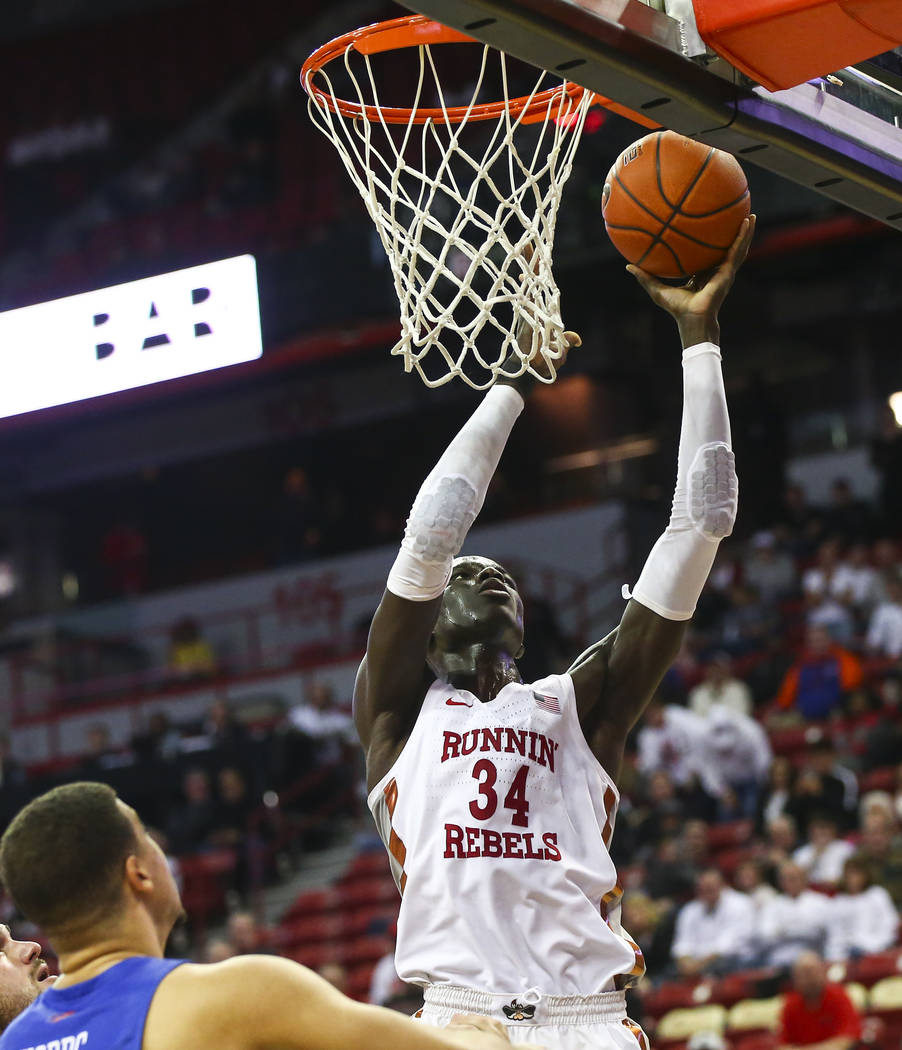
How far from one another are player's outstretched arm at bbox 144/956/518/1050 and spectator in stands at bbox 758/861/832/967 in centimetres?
684

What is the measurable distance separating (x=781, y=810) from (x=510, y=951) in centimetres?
701

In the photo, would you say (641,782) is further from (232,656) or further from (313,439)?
(313,439)

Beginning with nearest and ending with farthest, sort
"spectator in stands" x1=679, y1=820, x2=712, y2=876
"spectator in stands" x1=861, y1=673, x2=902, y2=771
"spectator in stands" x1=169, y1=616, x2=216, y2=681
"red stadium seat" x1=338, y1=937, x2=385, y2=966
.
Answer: "spectator in stands" x1=679, y1=820, x2=712, y2=876
"spectator in stands" x1=861, y1=673, x2=902, y2=771
"red stadium seat" x1=338, y1=937, x2=385, y2=966
"spectator in stands" x1=169, y1=616, x2=216, y2=681

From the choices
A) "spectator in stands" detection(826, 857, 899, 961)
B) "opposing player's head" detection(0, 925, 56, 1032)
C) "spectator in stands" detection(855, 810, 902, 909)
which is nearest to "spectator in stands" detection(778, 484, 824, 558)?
"spectator in stands" detection(855, 810, 902, 909)

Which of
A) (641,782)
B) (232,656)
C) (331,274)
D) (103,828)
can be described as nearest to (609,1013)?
(103,828)

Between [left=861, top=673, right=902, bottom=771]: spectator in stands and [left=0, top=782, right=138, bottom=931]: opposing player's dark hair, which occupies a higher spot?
[left=0, top=782, right=138, bottom=931]: opposing player's dark hair

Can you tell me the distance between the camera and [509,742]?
376cm

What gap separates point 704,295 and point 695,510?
53 centimetres

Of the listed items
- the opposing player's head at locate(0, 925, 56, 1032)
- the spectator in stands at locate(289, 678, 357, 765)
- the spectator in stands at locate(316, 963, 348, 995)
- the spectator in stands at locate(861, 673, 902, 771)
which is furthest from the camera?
the spectator in stands at locate(289, 678, 357, 765)

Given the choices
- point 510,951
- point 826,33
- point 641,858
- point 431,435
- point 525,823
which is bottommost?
point 641,858

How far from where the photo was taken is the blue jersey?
99.7 inches

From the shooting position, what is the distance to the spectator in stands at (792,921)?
29.4 ft

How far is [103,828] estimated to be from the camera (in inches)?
103

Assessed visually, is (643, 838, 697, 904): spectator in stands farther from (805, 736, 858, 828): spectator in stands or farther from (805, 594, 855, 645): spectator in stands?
(805, 594, 855, 645): spectator in stands
